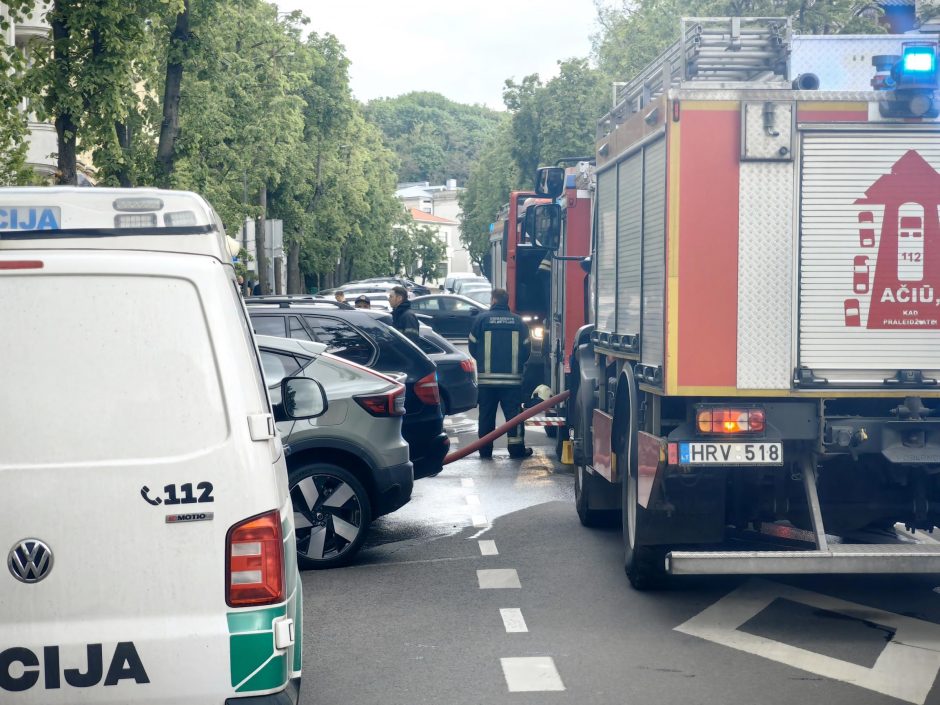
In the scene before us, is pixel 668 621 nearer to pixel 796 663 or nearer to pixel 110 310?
pixel 796 663

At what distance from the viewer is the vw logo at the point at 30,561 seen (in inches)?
154

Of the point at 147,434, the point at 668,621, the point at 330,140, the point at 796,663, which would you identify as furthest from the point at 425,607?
the point at 330,140

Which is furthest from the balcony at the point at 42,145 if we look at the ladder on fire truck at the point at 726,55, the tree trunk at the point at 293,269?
the ladder on fire truck at the point at 726,55

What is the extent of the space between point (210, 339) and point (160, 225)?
42 cm

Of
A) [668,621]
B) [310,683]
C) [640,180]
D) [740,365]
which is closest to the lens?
[310,683]

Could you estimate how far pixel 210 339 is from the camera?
13.1 ft

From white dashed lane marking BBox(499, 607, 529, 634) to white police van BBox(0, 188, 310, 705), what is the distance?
360 cm

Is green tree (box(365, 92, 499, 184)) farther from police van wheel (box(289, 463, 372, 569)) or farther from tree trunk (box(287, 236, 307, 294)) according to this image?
police van wheel (box(289, 463, 372, 569))

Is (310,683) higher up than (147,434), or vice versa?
(147,434)

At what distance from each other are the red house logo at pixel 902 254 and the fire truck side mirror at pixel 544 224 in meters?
5.68

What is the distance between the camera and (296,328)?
11766mm

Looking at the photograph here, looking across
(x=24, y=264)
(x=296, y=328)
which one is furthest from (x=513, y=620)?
(x=296, y=328)

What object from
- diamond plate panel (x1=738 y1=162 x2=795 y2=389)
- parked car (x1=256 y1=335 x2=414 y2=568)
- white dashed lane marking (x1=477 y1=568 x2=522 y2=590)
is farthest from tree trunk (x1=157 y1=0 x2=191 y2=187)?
diamond plate panel (x1=738 y1=162 x2=795 y2=389)

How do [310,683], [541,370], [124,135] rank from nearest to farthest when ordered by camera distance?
1. [310,683]
2. [541,370]
3. [124,135]
